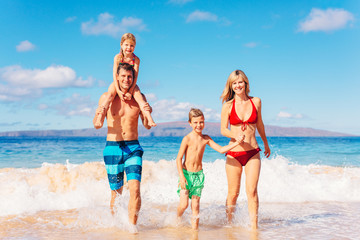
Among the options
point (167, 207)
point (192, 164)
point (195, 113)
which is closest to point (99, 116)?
point (195, 113)

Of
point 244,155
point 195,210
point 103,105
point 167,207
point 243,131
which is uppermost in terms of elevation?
point 103,105

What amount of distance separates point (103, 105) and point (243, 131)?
1823mm

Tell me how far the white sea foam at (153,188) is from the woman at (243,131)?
196cm

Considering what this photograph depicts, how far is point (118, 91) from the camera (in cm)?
449

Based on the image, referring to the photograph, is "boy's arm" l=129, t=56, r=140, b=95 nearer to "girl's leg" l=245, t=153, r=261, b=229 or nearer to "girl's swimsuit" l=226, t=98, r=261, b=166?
"girl's swimsuit" l=226, t=98, r=261, b=166

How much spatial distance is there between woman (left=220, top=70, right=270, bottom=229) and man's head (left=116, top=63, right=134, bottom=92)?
4.21 feet

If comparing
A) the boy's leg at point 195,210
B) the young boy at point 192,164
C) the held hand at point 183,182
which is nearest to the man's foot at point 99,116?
the young boy at point 192,164

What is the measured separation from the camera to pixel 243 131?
4.58 meters

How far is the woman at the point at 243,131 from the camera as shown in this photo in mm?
4543

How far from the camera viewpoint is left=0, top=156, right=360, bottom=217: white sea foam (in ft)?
22.4

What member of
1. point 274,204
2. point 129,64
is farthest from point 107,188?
point 129,64

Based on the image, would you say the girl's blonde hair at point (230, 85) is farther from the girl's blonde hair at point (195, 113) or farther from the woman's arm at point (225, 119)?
the girl's blonde hair at point (195, 113)

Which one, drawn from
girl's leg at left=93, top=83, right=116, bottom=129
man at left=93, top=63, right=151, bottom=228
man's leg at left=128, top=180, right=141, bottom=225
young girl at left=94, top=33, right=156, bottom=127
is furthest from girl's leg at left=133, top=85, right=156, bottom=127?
man's leg at left=128, top=180, right=141, bottom=225

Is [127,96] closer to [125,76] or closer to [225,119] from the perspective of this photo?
[125,76]
